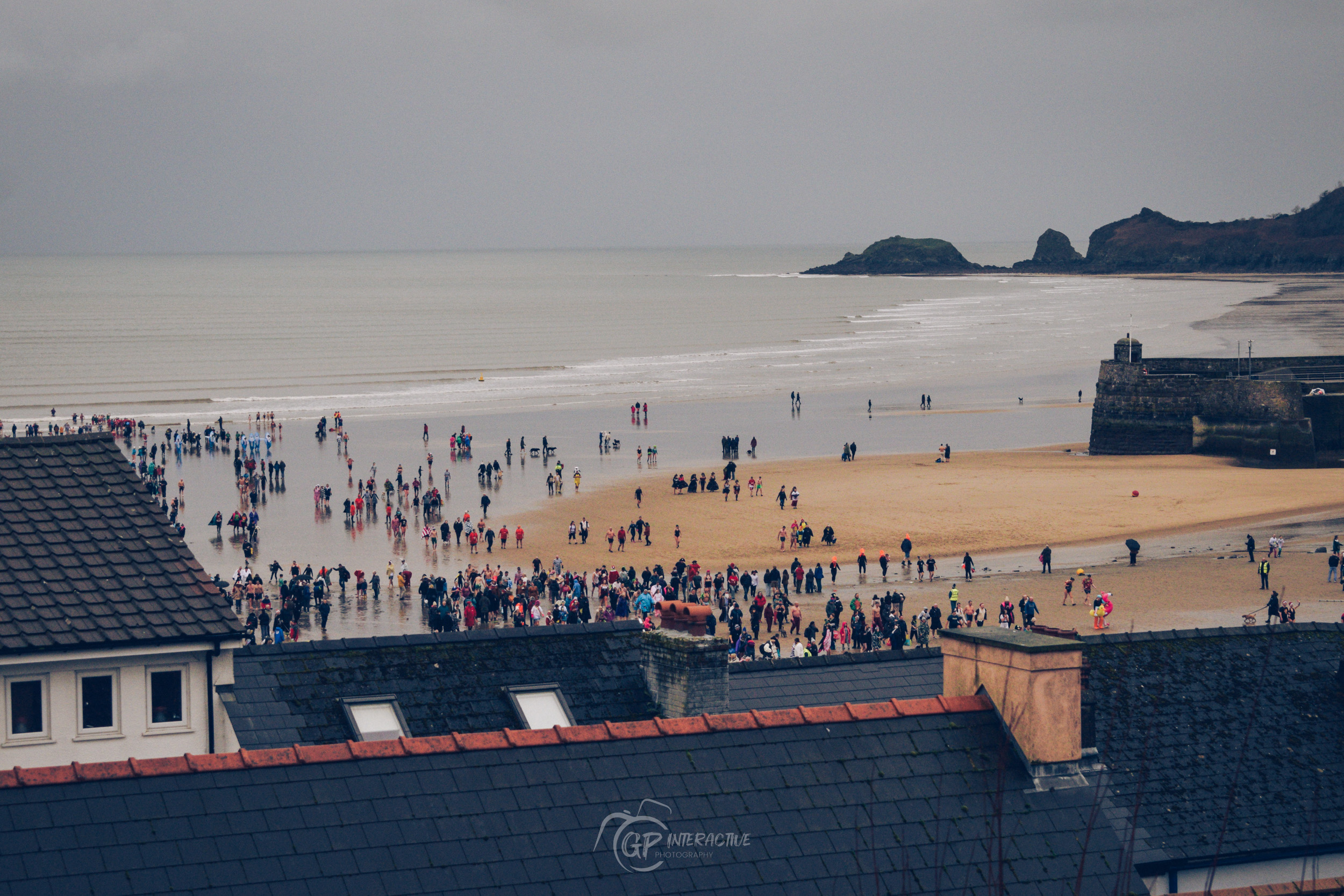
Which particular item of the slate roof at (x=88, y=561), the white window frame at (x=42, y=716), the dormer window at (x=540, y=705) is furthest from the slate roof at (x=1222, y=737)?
the white window frame at (x=42, y=716)

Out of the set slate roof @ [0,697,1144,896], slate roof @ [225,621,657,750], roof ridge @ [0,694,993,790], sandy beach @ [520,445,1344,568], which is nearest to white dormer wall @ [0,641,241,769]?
slate roof @ [225,621,657,750]

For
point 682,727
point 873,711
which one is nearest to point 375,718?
point 682,727

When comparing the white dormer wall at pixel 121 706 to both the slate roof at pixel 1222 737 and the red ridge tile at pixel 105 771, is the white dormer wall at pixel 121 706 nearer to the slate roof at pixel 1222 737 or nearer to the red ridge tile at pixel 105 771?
the red ridge tile at pixel 105 771

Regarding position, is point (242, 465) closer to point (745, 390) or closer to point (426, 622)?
point (426, 622)

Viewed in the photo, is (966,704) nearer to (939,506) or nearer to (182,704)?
(182,704)

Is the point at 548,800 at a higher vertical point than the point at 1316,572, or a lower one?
higher

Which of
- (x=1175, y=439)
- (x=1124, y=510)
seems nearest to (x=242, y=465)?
(x=1124, y=510)
